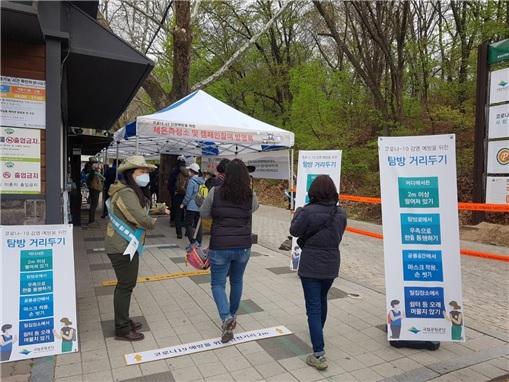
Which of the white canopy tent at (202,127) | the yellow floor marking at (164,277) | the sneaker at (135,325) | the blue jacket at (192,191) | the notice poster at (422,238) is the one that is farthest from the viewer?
the blue jacket at (192,191)

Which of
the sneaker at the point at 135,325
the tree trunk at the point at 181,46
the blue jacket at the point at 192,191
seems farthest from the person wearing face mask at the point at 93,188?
the sneaker at the point at 135,325

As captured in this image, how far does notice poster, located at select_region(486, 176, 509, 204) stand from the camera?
911 cm

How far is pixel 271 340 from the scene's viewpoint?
3955 mm

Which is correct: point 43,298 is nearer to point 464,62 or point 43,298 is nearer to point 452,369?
point 452,369

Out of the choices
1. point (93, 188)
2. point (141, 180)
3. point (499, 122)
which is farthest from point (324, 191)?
point (93, 188)

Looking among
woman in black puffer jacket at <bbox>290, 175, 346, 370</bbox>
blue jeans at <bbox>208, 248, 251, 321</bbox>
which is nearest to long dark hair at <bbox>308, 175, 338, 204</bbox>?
woman in black puffer jacket at <bbox>290, 175, 346, 370</bbox>

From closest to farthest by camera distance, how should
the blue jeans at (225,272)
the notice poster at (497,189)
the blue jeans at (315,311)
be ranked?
the blue jeans at (315,311) < the blue jeans at (225,272) < the notice poster at (497,189)

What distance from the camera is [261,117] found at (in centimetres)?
2655

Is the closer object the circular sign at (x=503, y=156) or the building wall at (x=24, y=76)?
the building wall at (x=24, y=76)

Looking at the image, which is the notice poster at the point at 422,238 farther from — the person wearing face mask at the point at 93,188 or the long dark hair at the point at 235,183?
the person wearing face mask at the point at 93,188

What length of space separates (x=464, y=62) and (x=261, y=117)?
14398 mm

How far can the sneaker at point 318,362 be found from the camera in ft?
11.1

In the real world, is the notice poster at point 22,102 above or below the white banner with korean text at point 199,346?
above

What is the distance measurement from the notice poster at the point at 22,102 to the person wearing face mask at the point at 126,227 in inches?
37.8
